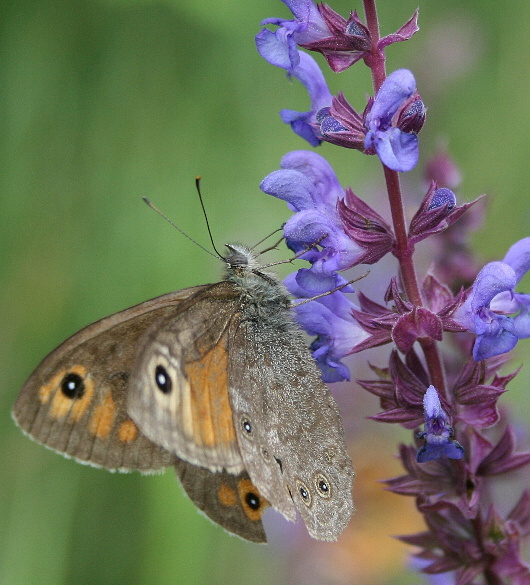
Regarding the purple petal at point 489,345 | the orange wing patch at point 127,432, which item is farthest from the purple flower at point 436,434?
the orange wing patch at point 127,432

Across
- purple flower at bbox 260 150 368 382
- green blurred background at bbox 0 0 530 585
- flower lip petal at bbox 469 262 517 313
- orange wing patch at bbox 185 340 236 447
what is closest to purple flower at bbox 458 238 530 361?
flower lip petal at bbox 469 262 517 313

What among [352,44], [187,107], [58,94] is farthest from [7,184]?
[352,44]

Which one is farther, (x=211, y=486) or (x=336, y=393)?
(x=336, y=393)

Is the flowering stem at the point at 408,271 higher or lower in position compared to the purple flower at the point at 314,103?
lower

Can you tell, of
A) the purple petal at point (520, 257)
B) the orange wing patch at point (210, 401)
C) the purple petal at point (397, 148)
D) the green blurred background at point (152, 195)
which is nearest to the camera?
the purple petal at point (397, 148)

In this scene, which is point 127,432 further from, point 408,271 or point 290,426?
point 408,271

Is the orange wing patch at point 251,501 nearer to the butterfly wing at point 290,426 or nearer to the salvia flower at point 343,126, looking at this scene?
the butterfly wing at point 290,426

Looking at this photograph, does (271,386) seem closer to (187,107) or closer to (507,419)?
(507,419)
